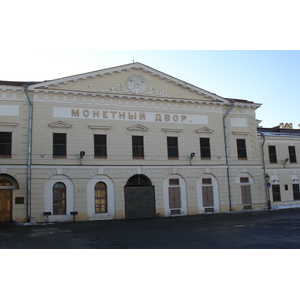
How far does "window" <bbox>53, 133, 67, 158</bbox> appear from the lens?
23734mm

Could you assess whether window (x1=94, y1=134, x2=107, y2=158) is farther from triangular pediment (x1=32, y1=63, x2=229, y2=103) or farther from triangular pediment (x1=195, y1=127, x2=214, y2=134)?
→ triangular pediment (x1=195, y1=127, x2=214, y2=134)

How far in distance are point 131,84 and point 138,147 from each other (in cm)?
483

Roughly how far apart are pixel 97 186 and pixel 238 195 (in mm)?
11490

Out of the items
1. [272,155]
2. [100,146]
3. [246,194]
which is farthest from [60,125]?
[272,155]

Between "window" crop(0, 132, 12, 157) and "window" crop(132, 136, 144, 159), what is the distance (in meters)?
8.62

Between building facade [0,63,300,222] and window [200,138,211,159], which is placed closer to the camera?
building facade [0,63,300,222]

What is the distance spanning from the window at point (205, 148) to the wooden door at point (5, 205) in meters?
14.4

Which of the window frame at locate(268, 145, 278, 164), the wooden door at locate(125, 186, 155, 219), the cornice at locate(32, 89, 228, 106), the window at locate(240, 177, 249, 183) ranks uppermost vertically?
the cornice at locate(32, 89, 228, 106)

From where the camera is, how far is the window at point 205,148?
27312mm

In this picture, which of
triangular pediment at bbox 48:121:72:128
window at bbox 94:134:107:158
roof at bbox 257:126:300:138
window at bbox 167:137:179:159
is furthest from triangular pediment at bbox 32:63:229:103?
roof at bbox 257:126:300:138

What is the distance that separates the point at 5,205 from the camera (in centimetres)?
2228

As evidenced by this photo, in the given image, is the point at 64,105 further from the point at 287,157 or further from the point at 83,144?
the point at 287,157

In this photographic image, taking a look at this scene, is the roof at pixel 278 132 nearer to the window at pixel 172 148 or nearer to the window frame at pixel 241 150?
the window frame at pixel 241 150

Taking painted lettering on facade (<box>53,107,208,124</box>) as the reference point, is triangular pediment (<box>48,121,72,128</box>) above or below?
below
